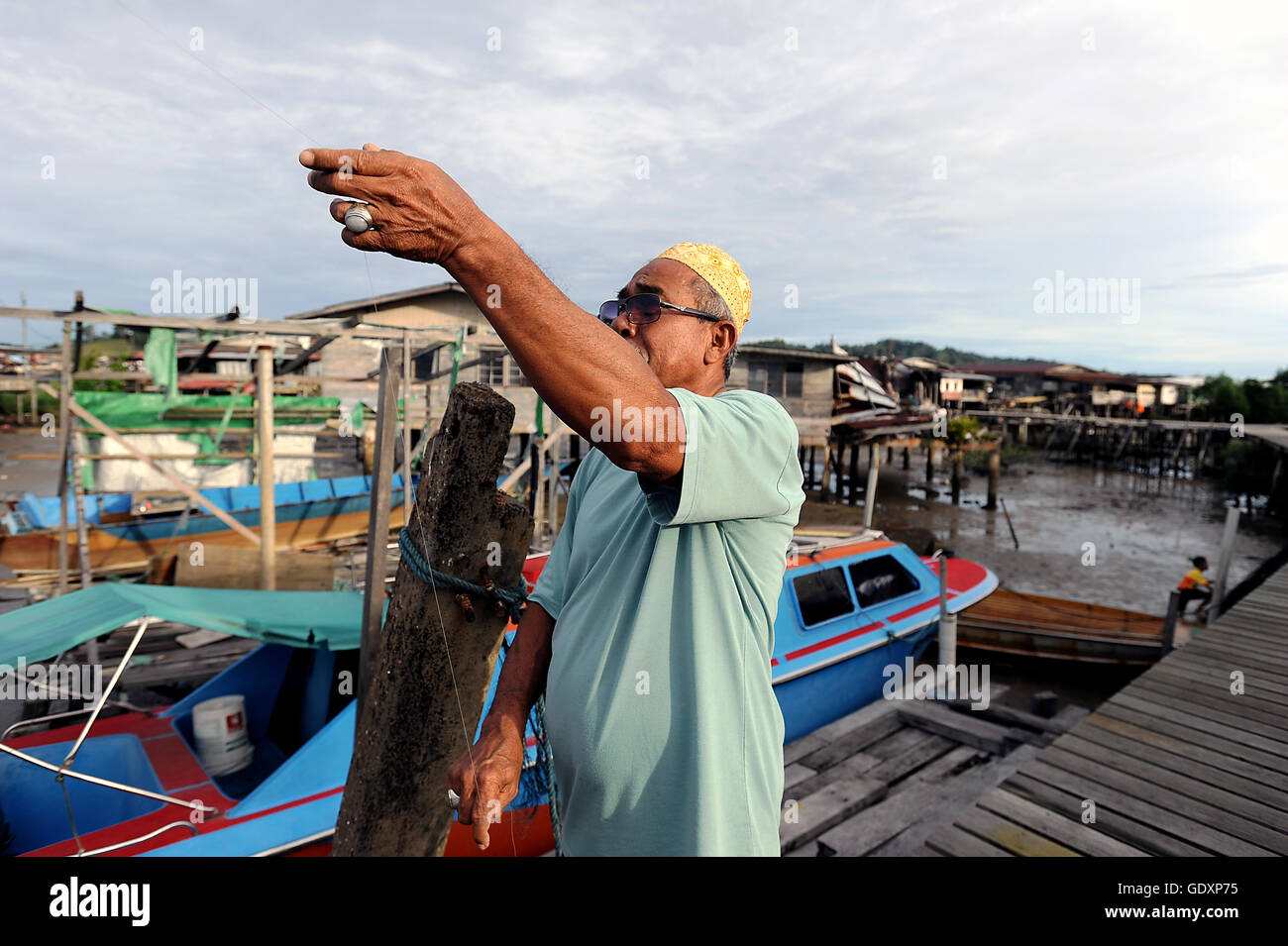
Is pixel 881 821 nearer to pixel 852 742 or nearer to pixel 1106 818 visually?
pixel 852 742

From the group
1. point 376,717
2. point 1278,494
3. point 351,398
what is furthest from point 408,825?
point 1278,494

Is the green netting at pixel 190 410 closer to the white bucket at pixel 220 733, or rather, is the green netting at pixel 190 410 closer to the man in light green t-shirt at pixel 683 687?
the white bucket at pixel 220 733

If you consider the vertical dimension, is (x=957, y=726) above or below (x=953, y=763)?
above

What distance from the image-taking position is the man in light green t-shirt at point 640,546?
1.03 m

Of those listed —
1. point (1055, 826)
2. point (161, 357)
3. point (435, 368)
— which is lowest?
point (1055, 826)

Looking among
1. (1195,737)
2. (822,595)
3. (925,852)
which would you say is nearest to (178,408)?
(822,595)

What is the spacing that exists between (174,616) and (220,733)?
3.53 feet

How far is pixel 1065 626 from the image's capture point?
38.4 feet

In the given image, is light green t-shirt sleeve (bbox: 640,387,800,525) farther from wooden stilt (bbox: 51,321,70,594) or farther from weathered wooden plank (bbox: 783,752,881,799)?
wooden stilt (bbox: 51,321,70,594)

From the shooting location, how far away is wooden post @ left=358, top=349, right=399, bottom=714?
3.82m

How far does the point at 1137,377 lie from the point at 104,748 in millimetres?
70434

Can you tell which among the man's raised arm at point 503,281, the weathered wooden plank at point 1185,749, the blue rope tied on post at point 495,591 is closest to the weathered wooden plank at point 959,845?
the weathered wooden plank at point 1185,749

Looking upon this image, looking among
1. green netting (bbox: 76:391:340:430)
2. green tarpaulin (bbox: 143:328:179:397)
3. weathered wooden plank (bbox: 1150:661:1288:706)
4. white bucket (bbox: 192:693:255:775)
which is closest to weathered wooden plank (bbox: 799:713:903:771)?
weathered wooden plank (bbox: 1150:661:1288:706)

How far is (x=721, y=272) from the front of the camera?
5.74 ft
